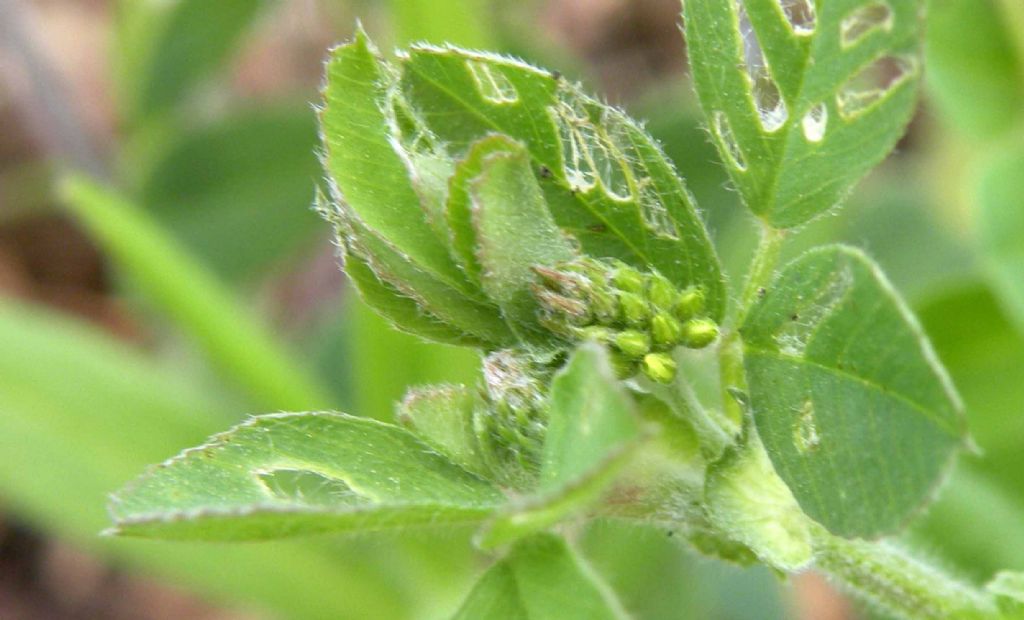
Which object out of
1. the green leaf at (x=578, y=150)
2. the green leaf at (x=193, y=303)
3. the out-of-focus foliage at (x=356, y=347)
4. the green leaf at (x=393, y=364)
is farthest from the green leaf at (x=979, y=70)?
the green leaf at (x=578, y=150)

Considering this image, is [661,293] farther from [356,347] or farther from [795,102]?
[356,347]

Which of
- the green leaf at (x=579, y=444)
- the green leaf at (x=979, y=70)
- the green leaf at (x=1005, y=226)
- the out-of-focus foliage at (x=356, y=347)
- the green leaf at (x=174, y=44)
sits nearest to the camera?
the green leaf at (x=579, y=444)

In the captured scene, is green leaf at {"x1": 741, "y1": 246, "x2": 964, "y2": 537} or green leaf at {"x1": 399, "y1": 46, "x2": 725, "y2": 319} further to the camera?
green leaf at {"x1": 399, "y1": 46, "x2": 725, "y2": 319}

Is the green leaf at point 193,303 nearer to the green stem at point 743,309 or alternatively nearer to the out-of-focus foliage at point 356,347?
the out-of-focus foliage at point 356,347

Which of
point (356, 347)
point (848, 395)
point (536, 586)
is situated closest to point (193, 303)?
point (356, 347)

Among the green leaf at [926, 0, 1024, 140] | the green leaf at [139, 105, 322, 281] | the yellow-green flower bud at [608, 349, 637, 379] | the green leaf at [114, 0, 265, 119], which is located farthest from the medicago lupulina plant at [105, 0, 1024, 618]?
the green leaf at [139, 105, 322, 281]

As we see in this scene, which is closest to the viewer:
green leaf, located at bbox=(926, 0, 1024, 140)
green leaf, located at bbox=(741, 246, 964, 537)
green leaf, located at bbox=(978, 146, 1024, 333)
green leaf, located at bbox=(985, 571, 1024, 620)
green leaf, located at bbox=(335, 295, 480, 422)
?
green leaf, located at bbox=(741, 246, 964, 537)

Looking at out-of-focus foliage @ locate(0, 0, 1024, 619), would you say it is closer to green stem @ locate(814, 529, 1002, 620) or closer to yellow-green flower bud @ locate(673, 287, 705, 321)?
green stem @ locate(814, 529, 1002, 620)
